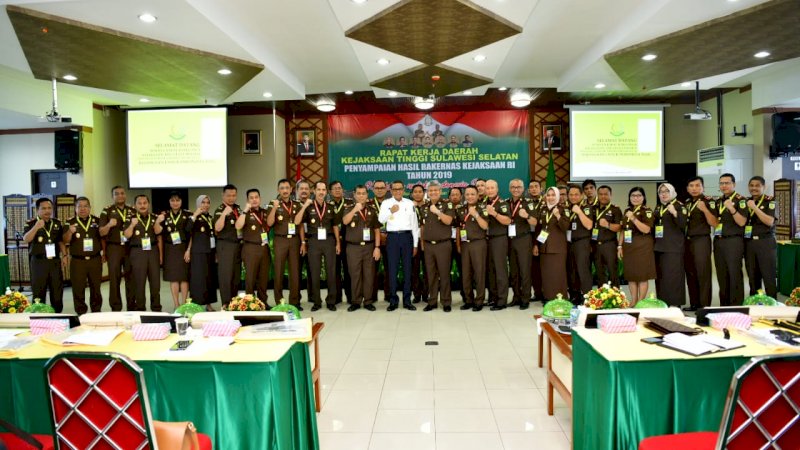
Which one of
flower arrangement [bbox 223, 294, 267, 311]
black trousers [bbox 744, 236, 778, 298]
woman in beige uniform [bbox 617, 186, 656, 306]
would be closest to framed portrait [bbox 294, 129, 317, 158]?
woman in beige uniform [bbox 617, 186, 656, 306]

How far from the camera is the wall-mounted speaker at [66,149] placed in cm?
838

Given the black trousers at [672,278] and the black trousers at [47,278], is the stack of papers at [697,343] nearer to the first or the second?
the black trousers at [672,278]

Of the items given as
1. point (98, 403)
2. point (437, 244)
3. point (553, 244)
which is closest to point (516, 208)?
point (553, 244)

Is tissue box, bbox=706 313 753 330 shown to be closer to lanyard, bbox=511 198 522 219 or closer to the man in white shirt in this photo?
lanyard, bbox=511 198 522 219

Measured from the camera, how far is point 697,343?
2266 millimetres

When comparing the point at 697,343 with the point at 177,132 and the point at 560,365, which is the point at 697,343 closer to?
the point at 560,365

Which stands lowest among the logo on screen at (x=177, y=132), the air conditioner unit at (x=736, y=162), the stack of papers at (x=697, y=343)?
the stack of papers at (x=697, y=343)

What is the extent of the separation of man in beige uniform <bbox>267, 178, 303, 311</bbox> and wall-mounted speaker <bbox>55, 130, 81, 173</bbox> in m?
4.50

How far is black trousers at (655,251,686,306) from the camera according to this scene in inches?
230

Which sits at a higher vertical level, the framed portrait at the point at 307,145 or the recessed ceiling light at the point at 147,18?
the recessed ceiling light at the point at 147,18

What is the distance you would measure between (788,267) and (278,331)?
7205 mm

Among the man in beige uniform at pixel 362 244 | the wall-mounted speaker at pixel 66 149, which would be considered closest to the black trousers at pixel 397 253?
the man in beige uniform at pixel 362 244

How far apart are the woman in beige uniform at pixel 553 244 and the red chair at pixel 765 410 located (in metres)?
4.71

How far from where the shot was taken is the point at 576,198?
6.21 metres
